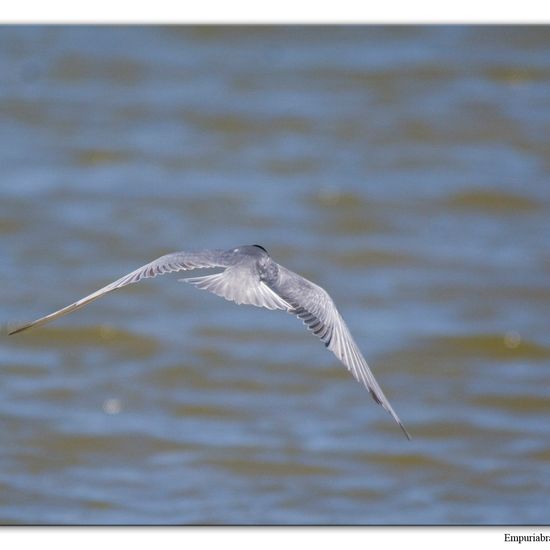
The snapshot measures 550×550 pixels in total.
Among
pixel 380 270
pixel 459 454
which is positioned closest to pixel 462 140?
pixel 380 270

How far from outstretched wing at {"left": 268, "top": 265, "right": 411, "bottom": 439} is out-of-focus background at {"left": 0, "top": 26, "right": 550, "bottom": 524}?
226cm

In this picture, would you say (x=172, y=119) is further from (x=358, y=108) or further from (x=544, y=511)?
→ (x=544, y=511)

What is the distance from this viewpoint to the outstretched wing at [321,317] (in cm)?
436

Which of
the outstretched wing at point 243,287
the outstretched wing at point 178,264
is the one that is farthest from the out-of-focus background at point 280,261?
the outstretched wing at point 243,287

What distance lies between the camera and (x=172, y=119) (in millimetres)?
11297

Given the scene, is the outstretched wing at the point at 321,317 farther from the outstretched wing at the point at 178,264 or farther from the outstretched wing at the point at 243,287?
the outstretched wing at the point at 178,264

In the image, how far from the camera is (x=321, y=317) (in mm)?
4527

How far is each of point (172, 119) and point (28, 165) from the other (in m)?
1.44

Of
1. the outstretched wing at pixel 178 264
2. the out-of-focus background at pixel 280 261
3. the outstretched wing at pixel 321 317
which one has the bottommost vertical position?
the outstretched wing at pixel 321 317

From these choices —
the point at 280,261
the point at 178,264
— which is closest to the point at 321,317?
the point at 178,264

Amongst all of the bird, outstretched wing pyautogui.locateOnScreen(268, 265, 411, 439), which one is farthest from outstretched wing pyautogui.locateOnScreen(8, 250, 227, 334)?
outstretched wing pyautogui.locateOnScreen(268, 265, 411, 439)

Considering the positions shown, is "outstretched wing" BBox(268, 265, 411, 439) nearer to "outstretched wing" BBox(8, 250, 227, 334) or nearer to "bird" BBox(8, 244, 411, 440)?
"bird" BBox(8, 244, 411, 440)

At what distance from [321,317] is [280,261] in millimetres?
4911

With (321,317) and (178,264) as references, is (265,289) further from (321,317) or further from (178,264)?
(178,264)
